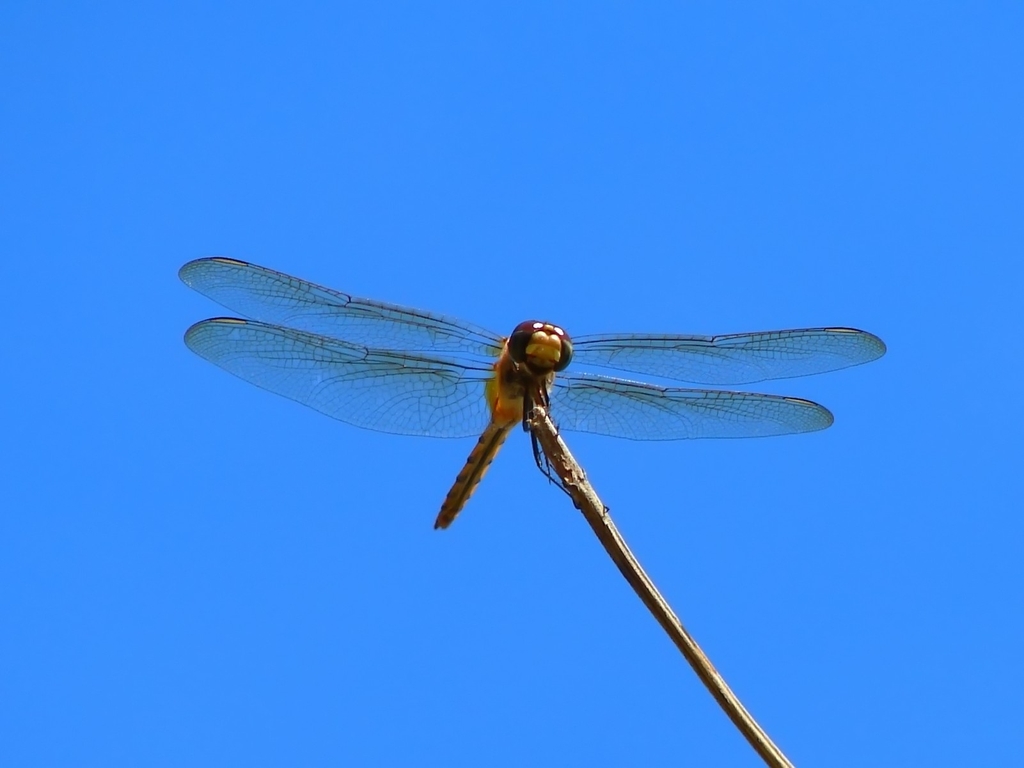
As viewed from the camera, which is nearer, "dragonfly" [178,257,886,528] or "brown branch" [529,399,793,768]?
"brown branch" [529,399,793,768]

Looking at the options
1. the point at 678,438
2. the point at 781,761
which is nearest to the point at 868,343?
the point at 678,438

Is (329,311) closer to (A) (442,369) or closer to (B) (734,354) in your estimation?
(A) (442,369)

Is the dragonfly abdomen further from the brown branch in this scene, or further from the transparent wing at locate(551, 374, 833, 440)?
the brown branch

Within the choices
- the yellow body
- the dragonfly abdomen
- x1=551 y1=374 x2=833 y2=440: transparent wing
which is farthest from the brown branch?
x1=551 y1=374 x2=833 y2=440: transparent wing

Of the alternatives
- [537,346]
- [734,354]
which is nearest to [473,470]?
[537,346]

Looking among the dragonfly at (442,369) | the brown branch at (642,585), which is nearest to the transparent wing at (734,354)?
the dragonfly at (442,369)

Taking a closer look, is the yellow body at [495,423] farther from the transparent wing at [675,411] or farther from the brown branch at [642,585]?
the brown branch at [642,585]
